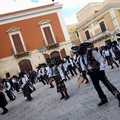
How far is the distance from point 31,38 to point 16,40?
1.79 meters

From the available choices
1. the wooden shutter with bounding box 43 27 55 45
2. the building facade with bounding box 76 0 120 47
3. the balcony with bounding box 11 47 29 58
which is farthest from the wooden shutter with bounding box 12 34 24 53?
the building facade with bounding box 76 0 120 47

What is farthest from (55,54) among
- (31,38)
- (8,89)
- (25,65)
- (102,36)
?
(8,89)

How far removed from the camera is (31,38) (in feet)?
101

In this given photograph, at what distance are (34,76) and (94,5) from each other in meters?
26.5

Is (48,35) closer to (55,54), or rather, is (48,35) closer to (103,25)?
(55,54)

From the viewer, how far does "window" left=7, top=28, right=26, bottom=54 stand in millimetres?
30156

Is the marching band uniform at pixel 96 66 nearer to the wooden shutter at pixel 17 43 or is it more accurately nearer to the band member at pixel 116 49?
the band member at pixel 116 49

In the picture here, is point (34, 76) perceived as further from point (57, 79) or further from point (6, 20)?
point (57, 79)

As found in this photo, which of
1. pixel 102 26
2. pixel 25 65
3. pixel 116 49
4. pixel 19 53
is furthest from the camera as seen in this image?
pixel 102 26

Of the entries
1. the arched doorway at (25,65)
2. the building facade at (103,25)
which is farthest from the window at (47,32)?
the building facade at (103,25)

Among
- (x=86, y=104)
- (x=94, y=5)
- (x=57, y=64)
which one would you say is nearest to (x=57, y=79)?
(x=57, y=64)

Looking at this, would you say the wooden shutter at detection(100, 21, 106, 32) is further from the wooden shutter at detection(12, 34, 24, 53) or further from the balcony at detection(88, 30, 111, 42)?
the wooden shutter at detection(12, 34, 24, 53)

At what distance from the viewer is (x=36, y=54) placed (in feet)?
100

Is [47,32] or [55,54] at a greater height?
[47,32]
